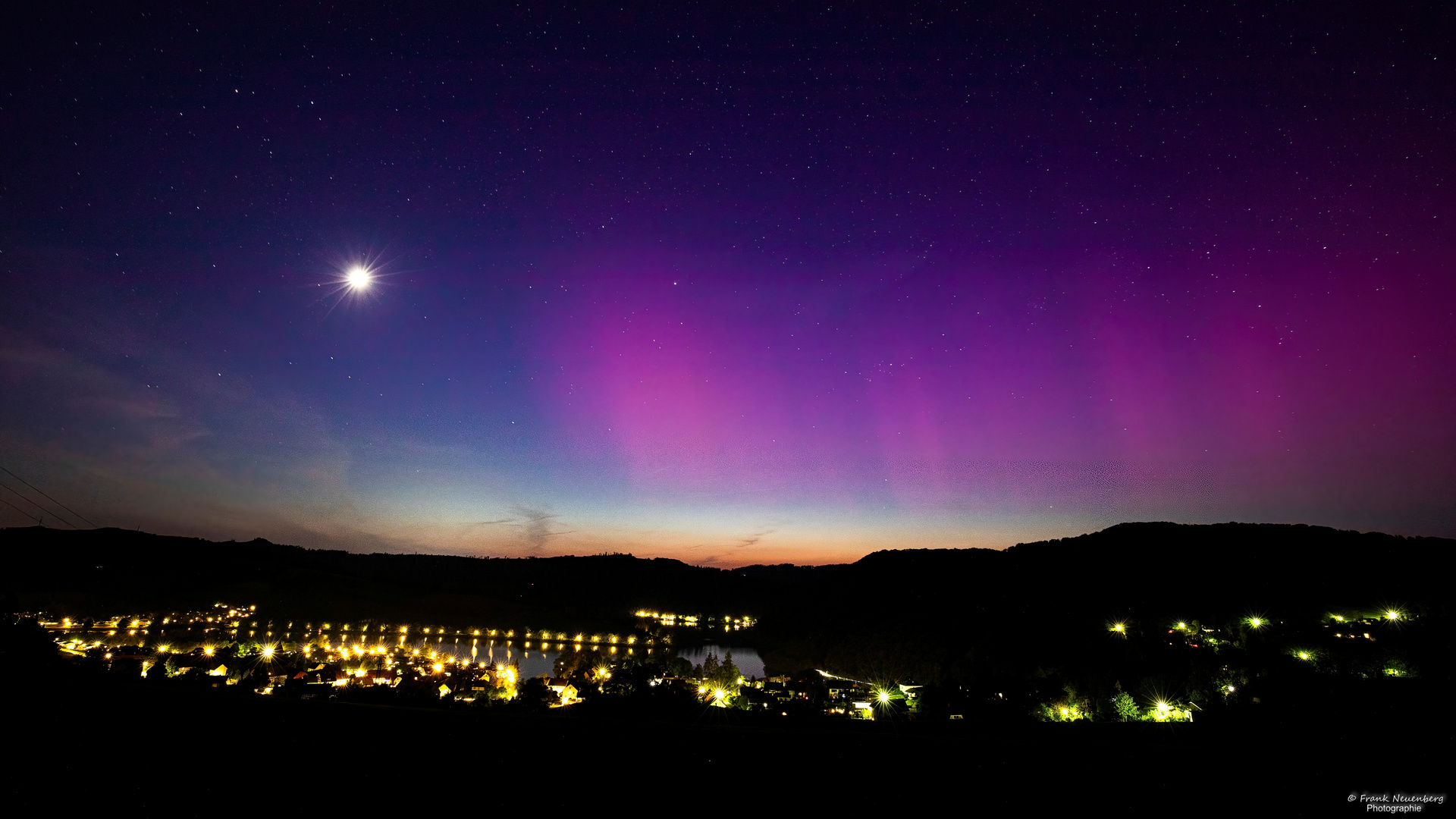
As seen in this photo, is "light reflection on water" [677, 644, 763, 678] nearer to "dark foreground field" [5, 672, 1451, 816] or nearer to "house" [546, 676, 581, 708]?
"house" [546, 676, 581, 708]

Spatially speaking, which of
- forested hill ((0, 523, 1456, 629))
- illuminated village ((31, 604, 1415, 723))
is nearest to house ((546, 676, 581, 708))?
illuminated village ((31, 604, 1415, 723))

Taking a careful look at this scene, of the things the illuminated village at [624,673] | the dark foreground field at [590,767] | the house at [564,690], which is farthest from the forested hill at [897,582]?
the dark foreground field at [590,767]

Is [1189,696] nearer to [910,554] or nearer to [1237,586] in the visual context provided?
[1237,586]

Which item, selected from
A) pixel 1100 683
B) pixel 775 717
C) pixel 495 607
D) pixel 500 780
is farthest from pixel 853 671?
pixel 495 607

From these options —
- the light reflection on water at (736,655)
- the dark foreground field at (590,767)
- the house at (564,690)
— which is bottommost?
the light reflection on water at (736,655)

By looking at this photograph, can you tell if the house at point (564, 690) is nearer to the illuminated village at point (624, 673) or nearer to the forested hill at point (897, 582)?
the illuminated village at point (624, 673)

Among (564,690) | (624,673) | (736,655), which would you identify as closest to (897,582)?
(736,655)
